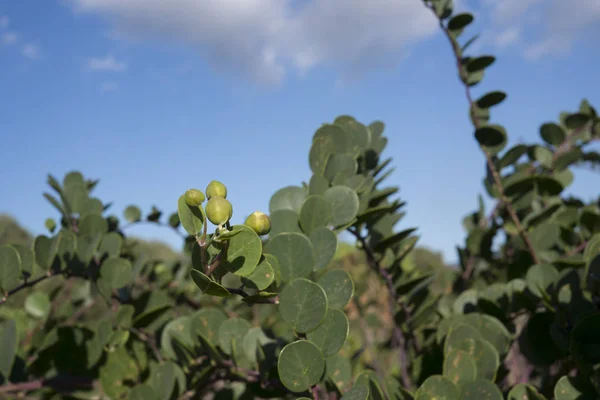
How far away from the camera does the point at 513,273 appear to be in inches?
66.9

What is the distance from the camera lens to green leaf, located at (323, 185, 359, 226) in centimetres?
107

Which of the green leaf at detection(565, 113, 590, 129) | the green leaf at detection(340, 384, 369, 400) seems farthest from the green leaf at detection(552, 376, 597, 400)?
the green leaf at detection(565, 113, 590, 129)

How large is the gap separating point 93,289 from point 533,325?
112 centimetres

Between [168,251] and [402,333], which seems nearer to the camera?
[402,333]

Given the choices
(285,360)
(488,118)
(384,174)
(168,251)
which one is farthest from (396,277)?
(168,251)

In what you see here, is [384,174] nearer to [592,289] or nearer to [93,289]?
[592,289]

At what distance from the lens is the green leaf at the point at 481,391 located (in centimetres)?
94

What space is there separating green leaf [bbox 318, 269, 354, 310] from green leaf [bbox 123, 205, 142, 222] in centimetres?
120

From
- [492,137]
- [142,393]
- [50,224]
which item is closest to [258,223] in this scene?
[142,393]

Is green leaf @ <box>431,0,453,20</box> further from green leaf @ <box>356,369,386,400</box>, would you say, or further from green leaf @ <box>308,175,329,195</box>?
green leaf @ <box>356,369,386,400</box>

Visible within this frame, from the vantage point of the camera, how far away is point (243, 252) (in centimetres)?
75

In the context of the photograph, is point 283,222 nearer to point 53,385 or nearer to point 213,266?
point 213,266

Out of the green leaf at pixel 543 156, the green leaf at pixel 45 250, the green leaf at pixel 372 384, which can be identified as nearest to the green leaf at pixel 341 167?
the green leaf at pixel 372 384

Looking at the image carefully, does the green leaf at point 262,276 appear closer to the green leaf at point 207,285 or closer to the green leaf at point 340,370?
the green leaf at point 207,285
